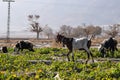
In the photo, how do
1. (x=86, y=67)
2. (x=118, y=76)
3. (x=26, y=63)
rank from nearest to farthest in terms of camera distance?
1. (x=118, y=76)
2. (x=86, y=67)
3. (x=26, y=63)

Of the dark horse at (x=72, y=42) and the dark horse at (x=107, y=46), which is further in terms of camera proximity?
the dark horse at (x=107, y=46)

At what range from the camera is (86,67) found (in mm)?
16750

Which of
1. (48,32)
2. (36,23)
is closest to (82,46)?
(36,23)

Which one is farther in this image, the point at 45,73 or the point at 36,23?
the point at 36,23

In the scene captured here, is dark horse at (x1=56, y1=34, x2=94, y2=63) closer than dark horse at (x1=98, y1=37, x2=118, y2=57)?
Yes

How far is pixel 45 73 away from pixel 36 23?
3877 inches

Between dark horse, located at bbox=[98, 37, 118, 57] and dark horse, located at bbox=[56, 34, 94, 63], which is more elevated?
dark horse, located at bbox=[56, 34, 94, 63]

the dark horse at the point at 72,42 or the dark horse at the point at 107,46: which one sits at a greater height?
the dark horse at the point at 72,42

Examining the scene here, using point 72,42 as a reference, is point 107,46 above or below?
below

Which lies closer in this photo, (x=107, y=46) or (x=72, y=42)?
(x=72, y=42)

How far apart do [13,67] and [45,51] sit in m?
11.5

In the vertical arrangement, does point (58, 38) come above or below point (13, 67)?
above

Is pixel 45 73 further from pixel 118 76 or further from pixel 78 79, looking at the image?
pixel 118 76

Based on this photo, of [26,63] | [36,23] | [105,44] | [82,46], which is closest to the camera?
[26,63]
